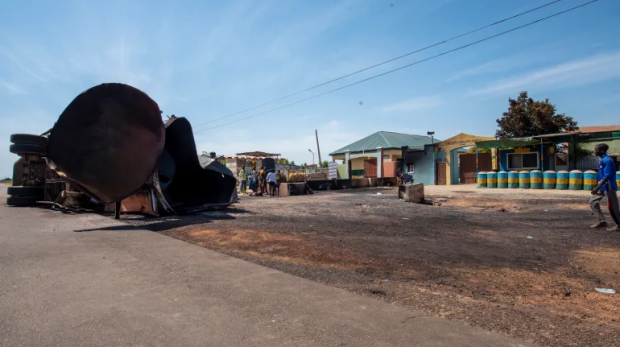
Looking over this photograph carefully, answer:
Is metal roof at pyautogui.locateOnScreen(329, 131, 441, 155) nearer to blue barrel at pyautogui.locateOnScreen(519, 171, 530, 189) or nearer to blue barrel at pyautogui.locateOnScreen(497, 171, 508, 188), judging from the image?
blue barrel at pyautogui.locateOnScreen(497, 171, 508, 188)

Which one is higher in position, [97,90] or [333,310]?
[97,90]

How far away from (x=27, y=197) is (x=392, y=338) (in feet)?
52.5

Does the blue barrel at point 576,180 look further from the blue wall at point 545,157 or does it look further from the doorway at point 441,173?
the doorway at point 441,173

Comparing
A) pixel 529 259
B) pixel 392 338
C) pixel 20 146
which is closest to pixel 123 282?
→ pixel 392 338

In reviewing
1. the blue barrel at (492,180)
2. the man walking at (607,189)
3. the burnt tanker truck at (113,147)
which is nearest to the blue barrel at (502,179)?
the blue barrel at (492,180)

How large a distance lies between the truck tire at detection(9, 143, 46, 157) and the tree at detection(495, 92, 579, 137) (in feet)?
106

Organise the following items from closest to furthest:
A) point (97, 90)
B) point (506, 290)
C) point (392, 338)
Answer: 1. point (392, 338)
2. point (506, 290)
3. point (97, 90)

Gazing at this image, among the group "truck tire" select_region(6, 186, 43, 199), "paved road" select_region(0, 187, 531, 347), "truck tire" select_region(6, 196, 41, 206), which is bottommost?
"paved road" select_region(0, 187, 531, 347)

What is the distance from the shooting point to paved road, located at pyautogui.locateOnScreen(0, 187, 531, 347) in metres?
2.69

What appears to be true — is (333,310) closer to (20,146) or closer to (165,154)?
(165,154)

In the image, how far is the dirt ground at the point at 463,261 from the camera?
10.3ft

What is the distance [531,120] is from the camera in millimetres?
29812

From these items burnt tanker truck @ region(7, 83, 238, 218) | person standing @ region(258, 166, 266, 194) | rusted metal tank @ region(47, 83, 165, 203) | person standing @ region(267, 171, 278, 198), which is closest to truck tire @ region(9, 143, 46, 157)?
burnt tanker truck @ region(7, 83, 238, 218)

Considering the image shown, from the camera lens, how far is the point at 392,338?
2.67 metres
